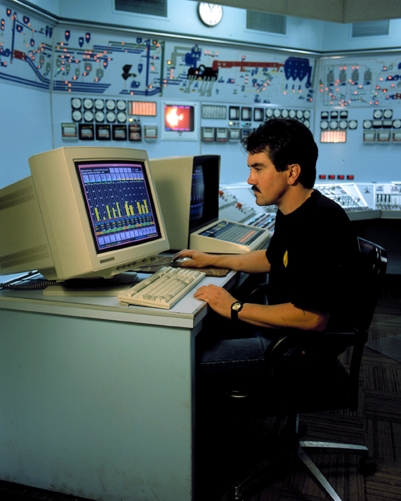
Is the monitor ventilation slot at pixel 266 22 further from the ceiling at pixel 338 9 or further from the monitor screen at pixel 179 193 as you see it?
the monitor screen at pixel 179 193

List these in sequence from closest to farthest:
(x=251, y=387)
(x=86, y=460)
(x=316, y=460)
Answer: (x=251, y=387) < (x=86, y=460) < (x=316, y=460)

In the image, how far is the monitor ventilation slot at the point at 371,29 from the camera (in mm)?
3861

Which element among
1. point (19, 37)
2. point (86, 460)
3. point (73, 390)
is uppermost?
point (19, 37)

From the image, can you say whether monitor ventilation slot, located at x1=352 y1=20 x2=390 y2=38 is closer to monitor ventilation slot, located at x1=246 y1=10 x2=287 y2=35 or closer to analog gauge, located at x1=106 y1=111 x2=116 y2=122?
monitor ventilation slot, located at x1=246 y1=10 x2=287 y2=35

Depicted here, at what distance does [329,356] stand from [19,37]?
2374mm

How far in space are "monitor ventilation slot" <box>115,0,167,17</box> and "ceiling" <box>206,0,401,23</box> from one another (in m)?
0.68

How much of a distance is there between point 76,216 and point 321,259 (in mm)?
725

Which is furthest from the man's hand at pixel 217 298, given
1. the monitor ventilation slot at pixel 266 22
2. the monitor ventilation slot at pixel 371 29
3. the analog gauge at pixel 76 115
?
the monitor ventilation slot at pixel 371 29

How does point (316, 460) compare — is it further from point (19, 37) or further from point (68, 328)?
point (19, 37)

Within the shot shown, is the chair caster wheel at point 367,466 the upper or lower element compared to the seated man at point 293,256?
lower

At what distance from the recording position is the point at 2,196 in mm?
1545

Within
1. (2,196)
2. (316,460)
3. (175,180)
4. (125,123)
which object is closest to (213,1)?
(125,123)

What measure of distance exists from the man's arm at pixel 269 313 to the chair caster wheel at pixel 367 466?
0.73m

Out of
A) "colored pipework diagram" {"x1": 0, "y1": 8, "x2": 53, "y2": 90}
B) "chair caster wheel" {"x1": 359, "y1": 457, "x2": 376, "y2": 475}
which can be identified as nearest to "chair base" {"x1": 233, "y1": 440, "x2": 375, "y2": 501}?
"chair caster wheel" {"x1": 359, "y1": 457, "x2": 376, "y2": 475}
